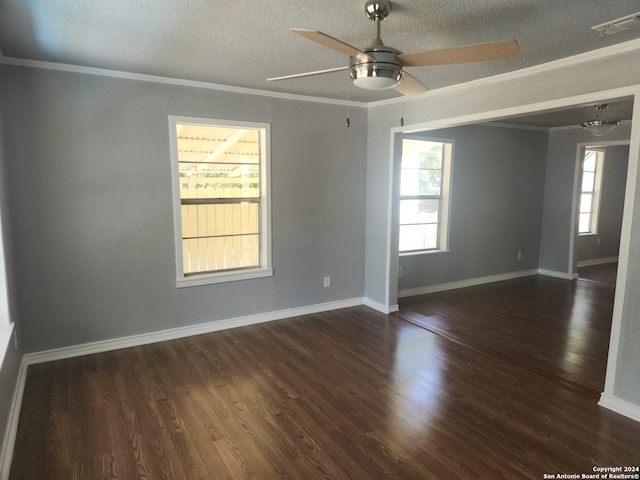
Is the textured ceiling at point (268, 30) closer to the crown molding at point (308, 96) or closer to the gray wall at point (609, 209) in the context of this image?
the crown molding at point (308, 96)

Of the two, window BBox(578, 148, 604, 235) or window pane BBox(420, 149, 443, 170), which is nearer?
window pane BBox(420, 149, 443, 170)

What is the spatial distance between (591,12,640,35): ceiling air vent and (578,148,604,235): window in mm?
5840

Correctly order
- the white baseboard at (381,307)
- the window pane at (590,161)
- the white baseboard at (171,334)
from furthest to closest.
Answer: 1. the window pane at (590,161)
2. the white baseboard at (381,307)
3. the white baseboard at (171,334)

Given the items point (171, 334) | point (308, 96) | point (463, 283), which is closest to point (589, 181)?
point (463, 283)

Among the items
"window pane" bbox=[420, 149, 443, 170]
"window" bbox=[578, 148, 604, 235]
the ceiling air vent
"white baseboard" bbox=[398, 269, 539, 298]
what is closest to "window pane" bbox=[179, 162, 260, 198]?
"window pane" bbox=[420, 149, 443, 170]

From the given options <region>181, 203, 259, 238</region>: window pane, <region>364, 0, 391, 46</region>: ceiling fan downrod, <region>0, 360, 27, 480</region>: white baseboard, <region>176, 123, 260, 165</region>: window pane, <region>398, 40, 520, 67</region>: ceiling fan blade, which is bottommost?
<region>0, 360, 27, 480</region>: white baseboard

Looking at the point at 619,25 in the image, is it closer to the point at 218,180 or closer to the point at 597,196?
the point at 218,180

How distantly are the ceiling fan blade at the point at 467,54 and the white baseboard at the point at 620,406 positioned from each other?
7.80 feet

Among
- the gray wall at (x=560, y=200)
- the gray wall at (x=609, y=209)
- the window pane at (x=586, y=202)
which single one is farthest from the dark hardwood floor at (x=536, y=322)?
the window pane at (x=586, y=202)

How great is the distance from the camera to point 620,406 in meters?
2.67

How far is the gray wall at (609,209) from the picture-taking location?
740cm

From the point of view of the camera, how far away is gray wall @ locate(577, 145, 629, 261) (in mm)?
7398

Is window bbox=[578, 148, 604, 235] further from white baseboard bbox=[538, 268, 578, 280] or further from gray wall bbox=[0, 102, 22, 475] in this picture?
gray wall bbox=[0, 102, 22, 475]

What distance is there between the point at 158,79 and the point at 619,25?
3.37 metres
